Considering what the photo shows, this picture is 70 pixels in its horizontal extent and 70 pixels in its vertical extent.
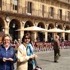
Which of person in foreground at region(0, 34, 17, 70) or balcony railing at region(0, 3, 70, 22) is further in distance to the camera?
balcony railing at region(0, 3, 70, 22)

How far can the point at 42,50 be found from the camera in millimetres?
30141

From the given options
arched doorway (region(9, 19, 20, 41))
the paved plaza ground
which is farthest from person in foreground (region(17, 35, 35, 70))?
arched doorway (region(9, 19, 20, 41))

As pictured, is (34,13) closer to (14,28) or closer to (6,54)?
(14,28)

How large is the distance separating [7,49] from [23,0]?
31.3 m

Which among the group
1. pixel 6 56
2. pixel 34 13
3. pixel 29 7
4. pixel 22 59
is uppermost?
pixel 29 7

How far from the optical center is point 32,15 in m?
38.0

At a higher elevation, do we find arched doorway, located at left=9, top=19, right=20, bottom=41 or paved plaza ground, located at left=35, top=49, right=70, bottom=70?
arched doorway, located at left=9, top=19, right=20, bottom=41

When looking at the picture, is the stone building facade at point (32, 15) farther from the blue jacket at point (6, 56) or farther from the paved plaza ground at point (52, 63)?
the blue jacket at point (6, 56)

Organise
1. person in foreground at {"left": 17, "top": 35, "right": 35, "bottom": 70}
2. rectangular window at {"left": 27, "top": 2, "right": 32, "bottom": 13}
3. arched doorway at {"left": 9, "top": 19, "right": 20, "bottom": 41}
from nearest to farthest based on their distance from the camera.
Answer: person in foreground at {"left": 17, "top": 35, "right": 35, "bottom": 70}, arched doorway at {"left": 9, "top": 19, "right": 20, "bottom": 41}, rectangular window at {"left": 27, "top": 2, "right": 32, "bottom": 13}

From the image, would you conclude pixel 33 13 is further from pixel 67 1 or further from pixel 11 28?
pixel 67 1

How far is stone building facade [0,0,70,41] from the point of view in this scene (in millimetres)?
33781

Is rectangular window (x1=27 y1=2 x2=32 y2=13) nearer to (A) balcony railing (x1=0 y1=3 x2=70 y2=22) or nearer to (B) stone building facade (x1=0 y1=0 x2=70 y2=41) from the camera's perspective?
(B) stone building facade (x1=0 y1=0 x2=70 y2=41)

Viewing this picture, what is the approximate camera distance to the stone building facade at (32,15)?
33.8 meters

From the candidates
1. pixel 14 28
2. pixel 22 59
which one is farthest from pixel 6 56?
pixel 14 28
